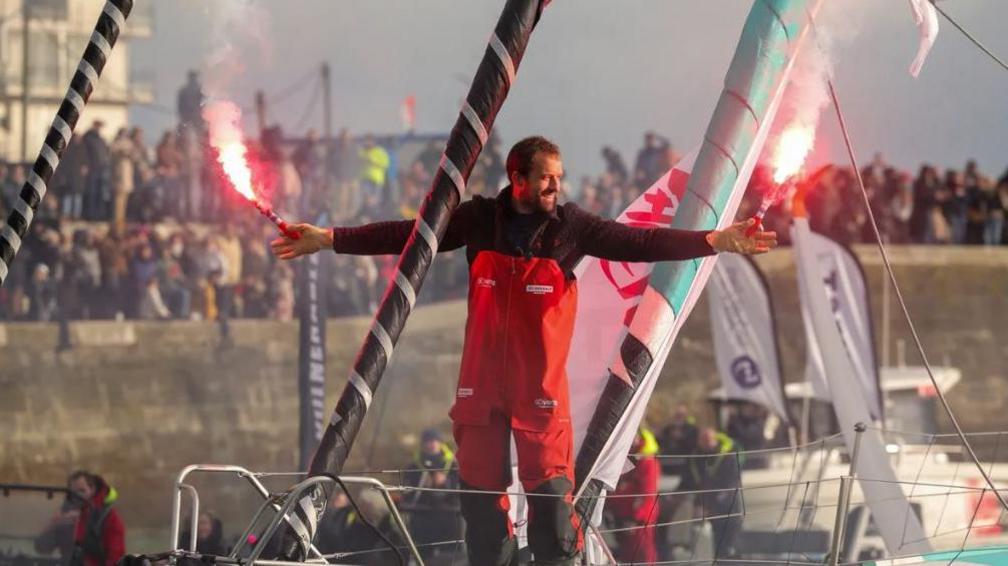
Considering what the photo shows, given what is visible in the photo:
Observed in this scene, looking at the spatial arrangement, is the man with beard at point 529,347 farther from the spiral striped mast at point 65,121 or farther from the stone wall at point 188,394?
the stone wall at point 188,394

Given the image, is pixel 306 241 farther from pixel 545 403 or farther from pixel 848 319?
pixel 848 319

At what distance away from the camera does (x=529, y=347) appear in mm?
7512

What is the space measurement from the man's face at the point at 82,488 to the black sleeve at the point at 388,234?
24.4 ft

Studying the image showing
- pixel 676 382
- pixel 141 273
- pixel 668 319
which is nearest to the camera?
pixel 668 319

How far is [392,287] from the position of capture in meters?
7.78

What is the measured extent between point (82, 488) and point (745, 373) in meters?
8.88

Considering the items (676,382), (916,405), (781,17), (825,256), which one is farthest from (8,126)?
(781,17)

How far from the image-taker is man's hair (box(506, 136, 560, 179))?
24.6 ft

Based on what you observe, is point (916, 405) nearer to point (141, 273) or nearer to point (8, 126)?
point (141, 273)

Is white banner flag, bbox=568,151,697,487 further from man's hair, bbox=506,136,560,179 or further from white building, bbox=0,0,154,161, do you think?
white building, bbox=0,0,154,161

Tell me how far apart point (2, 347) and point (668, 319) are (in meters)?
25.9

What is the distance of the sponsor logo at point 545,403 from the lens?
7.50 meters

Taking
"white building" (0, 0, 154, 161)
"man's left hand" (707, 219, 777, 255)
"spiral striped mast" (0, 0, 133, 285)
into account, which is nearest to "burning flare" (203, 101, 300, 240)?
"spiral striped mast" (0, 0, 133, 285)

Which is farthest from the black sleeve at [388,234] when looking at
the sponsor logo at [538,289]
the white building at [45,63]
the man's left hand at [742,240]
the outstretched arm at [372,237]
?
the white building at [45,63]
